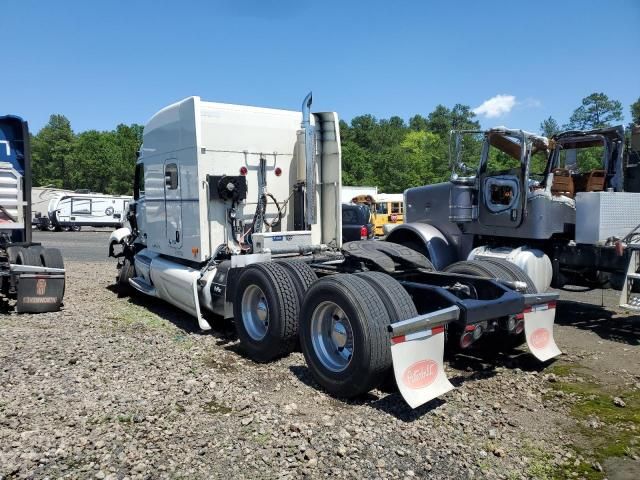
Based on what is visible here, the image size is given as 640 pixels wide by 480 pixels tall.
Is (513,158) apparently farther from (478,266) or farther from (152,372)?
(152,372)

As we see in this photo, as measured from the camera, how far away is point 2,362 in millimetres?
5586

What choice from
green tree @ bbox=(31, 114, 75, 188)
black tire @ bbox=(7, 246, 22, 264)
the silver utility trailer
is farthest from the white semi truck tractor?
green tree @ bbox=(31, 114, 75, 188)

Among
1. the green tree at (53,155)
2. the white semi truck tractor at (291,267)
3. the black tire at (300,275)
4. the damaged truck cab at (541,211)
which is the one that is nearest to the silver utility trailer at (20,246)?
the white semi truck tractor at (291,267)

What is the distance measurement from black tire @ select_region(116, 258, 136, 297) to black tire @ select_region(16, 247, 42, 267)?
4.91ft

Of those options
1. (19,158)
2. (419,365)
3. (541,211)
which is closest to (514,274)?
(541,211)

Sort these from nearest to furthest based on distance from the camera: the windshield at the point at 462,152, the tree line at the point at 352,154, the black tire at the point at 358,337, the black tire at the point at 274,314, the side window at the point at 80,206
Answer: the black tire at the point at 358,337 → the black tire at the point at 274,314 → the windshield at the point at 462,152 → the side window at the point at 80,206 → the tree line at the point at 352,154

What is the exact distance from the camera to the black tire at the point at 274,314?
5.51 m

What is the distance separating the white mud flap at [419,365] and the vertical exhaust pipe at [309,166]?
3676 mm

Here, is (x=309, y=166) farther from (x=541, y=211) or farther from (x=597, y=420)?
(x=597, y=420)

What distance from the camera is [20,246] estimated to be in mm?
9195

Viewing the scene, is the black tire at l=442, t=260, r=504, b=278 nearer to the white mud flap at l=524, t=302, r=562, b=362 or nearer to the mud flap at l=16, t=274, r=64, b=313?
the white mud flap at l=524, t=302, r=562, b=362

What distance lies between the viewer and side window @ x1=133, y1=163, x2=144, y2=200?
387 inches

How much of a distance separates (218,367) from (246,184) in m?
2.84

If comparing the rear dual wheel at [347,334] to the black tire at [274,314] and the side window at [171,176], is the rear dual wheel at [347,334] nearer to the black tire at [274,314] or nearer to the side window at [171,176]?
the black tire at [274,314]
